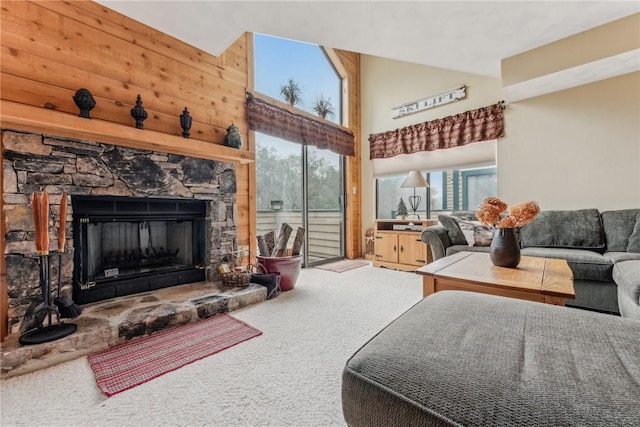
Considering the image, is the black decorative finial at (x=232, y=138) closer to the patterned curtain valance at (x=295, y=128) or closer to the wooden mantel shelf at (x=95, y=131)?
the wooden mantel shelf at (x=95, y=131)

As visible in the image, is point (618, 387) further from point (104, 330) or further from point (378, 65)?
point (378, 65)

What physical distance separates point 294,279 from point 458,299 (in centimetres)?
204

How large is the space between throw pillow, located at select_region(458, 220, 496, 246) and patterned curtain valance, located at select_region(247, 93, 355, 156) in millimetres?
2252

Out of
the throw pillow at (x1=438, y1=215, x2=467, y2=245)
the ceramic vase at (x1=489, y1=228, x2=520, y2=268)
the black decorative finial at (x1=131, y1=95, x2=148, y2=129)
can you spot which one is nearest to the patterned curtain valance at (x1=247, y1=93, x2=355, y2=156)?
the black decorative finial at (x1=131, y1=95, x2=148, y2=129)

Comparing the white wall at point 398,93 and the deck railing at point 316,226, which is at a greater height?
the white wall at point 398,93

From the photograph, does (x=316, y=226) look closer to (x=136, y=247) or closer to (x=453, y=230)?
(x=453, y=230)

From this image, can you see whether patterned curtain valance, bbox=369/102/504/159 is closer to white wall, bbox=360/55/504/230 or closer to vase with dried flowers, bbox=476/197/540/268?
white wall, bbox=360/55/504/230

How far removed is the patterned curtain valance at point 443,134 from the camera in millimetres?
3606

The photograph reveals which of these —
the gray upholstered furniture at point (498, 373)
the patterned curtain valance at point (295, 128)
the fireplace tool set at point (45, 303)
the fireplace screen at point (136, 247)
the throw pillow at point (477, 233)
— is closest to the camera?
the gray upholstered furniture at point (498, 373)


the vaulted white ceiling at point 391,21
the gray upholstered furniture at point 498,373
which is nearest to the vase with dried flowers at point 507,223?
the gray upholstered furniture at point 498,373

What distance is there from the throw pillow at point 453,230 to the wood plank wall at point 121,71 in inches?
89.9

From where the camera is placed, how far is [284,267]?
2.87 m

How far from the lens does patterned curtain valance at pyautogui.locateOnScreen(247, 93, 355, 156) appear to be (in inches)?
130

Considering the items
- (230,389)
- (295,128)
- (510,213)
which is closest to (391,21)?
(295,128)
